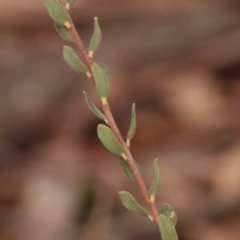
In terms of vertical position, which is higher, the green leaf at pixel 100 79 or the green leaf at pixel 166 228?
the green leaf at pixel 100 79

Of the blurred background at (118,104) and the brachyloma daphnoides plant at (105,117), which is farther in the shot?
the blurred background at (118,104)

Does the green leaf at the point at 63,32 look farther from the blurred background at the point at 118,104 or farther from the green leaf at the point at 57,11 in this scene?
the blurred background at the point at 118,104

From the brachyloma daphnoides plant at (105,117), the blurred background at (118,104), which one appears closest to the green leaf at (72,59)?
the brachyloma daphnoides plant at (105,117)

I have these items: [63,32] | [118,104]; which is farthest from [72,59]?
[118,104]

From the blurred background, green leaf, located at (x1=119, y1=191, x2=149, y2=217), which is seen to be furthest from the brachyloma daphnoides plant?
the blurred background

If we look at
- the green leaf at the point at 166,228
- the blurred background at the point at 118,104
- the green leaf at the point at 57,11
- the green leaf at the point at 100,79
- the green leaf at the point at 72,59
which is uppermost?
the green leaf at the point at 57,11

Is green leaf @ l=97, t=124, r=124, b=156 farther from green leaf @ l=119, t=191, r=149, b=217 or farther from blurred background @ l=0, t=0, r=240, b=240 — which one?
blurred background @ l=0, t=0, r=240, b=240
